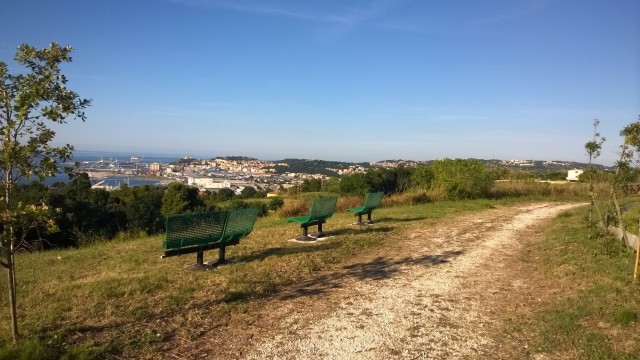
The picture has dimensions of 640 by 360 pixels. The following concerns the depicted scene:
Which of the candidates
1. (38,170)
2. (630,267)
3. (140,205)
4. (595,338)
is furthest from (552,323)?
(140,205)

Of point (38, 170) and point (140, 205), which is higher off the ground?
point (38, 170)

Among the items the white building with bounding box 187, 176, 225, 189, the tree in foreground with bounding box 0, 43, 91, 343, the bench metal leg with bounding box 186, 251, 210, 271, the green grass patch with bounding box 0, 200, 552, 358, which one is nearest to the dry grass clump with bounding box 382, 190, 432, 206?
the green grass patch with bounding box 0, 200, 552, 358

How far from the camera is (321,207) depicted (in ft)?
30.8

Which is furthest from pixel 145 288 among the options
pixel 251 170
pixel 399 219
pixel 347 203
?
pixel 251 170

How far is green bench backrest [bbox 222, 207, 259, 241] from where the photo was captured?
7.03 m

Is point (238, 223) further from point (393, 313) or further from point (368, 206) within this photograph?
point (368, 206)

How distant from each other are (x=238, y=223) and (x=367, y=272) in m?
2.28

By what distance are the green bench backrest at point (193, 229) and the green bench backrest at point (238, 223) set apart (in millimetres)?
120

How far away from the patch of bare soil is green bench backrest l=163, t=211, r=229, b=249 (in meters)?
1.86

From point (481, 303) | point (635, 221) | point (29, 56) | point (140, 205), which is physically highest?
point (29, 56)

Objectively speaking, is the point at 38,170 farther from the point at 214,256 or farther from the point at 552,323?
the point at 552,323

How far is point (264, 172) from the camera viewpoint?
198ft

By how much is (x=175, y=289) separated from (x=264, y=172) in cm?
5529

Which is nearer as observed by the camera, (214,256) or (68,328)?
(68,328)
